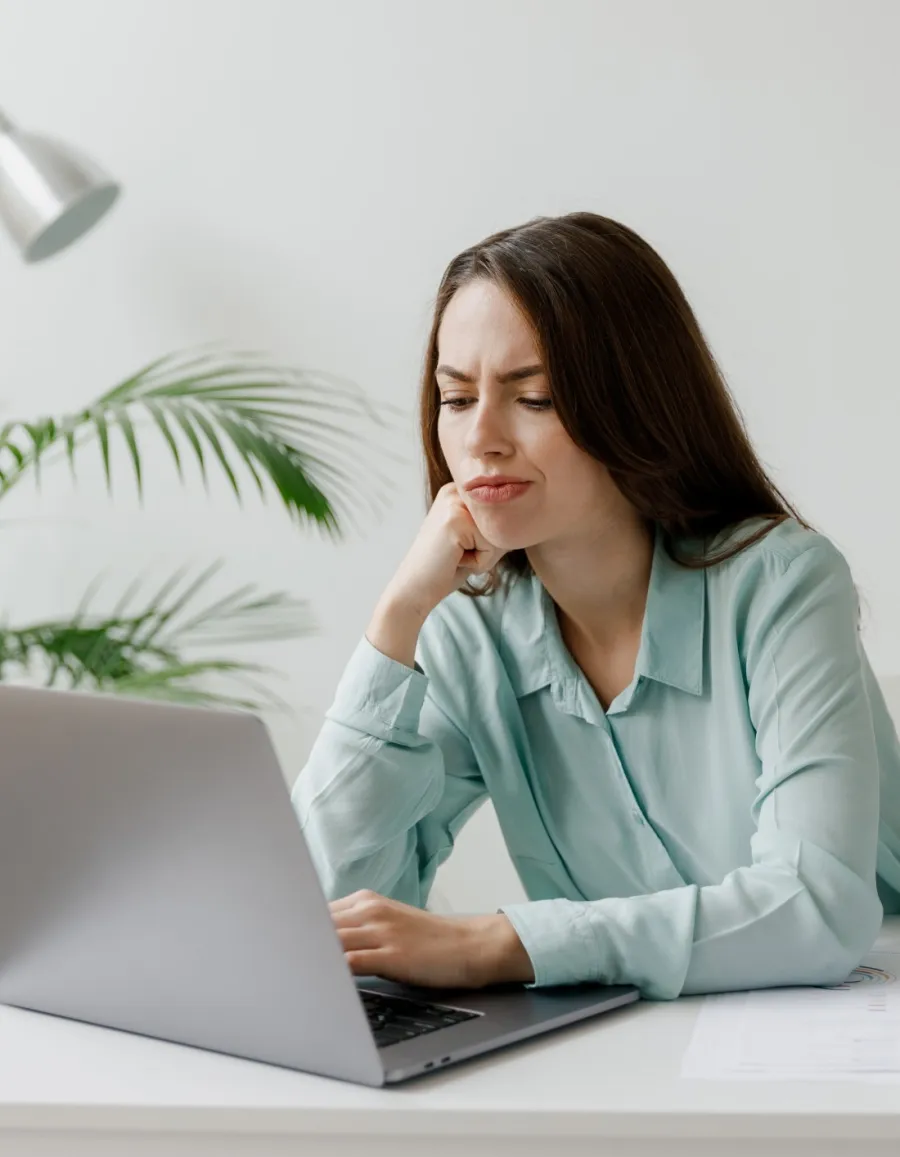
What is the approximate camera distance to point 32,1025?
976 millimetres

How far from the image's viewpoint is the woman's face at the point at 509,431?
129 cm

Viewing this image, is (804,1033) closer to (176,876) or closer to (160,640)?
(176,876)

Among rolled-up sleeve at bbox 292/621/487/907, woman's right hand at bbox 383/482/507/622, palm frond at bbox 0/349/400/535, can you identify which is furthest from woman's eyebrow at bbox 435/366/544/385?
palm frond at bbox 0/349/400/535

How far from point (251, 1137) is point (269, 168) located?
86.8 inches

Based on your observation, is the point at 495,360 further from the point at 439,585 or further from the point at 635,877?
the point at 635,877

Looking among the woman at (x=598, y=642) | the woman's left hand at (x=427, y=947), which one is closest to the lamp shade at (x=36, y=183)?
the woman at (x=598, y=642)

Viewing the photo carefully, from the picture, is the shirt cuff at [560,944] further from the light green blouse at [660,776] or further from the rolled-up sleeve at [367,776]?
the rolled-up sleeve at [367,776]

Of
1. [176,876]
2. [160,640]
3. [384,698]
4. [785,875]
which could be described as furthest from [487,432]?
[160,640]

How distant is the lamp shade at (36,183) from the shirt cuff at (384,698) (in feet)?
2.35

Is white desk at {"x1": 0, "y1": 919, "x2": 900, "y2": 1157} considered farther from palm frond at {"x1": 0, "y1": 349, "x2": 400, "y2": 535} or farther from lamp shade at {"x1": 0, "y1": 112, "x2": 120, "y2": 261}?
palm frond at {"x1": 0, "y1": 349, "x2": 400, "y2": 535}

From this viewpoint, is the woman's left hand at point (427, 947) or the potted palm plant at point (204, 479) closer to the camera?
the woman's left hand at point (427, 947)

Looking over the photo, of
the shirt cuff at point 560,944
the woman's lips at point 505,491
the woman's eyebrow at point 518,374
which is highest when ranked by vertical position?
the woman's eyebrow at point 518,374

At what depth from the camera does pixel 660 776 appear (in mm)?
1334

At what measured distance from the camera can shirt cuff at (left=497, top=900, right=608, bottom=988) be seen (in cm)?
100
